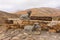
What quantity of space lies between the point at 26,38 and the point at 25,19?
0.83m

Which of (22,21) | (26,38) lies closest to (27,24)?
(22,21)

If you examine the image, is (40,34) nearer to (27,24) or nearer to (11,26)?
(27,24)

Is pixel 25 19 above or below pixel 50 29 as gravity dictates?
above

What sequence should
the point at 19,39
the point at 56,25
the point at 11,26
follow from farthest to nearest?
the point at 11,26
the point at 56,25
the point at 19,39

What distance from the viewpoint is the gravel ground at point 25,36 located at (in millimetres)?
3021

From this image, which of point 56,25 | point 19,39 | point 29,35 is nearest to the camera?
point 19,39

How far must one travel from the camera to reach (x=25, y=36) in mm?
3105

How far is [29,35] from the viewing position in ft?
10.4

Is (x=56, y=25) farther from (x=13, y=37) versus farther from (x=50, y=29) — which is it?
(x=13, y=37)

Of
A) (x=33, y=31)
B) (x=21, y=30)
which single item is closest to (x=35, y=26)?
(x=33, y=31)

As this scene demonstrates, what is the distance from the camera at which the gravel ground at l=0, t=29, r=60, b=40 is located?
9.91 ft

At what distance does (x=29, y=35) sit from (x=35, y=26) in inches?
13.3

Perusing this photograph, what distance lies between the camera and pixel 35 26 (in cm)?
340

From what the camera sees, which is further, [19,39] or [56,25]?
[56,25]
